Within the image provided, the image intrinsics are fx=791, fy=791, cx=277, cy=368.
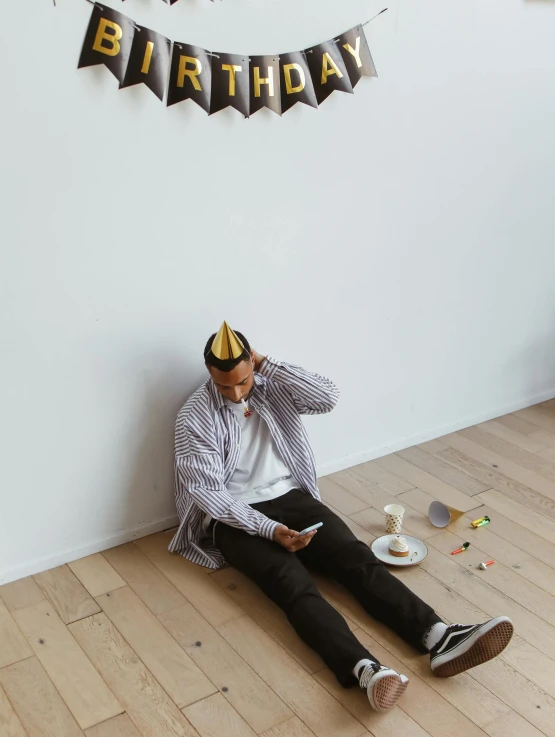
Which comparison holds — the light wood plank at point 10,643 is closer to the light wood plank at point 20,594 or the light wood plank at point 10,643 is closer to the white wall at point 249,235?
the light wood plank at point 20,594

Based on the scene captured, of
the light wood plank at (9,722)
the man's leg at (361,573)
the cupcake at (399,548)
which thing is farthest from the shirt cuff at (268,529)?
the light wood plank at (9,722)

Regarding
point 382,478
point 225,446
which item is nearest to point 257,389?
point 225,446

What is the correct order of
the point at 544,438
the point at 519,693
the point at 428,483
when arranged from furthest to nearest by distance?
the point at 544,438 < the point at 428,483 < the point at 519,693

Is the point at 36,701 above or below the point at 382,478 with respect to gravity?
below

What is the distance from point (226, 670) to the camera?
189cm

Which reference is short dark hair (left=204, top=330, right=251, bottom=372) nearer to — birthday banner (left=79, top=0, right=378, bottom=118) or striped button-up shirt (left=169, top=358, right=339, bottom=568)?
striped button-up shirt (left=169, top=358, right=339, bottom=568)

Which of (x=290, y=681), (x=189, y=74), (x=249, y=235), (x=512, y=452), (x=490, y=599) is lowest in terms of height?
(x=290, y=681)

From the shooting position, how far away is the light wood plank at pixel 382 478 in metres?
2.70

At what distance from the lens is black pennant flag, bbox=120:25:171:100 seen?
6.46 ft

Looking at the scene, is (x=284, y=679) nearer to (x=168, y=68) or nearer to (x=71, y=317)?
(x=71, y=317)

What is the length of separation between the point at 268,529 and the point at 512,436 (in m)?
1.34

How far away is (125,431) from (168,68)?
3.27 feet

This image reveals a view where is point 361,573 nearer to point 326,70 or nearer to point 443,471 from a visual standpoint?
point 443,471

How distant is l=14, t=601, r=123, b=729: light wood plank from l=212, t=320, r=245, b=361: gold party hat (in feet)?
2.65
